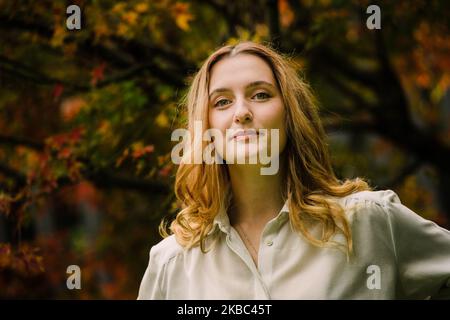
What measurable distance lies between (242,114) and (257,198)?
0.41 metres

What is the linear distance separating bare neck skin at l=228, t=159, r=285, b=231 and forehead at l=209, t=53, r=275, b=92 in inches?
14.9

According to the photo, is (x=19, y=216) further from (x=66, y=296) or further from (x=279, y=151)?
(x=66, y=296)

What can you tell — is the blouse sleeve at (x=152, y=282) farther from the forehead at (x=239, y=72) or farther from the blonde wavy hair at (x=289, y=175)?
the forehead at (x=239, y=72)

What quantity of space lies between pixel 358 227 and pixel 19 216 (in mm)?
2456

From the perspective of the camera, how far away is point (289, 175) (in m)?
2.72

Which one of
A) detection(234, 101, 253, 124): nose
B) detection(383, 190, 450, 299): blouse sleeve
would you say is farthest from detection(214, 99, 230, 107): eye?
detection(383, 190, 450, 299): blouse sleeve

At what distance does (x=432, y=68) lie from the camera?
7020mm

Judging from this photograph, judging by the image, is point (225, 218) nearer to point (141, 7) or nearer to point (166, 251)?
point (166, 251)

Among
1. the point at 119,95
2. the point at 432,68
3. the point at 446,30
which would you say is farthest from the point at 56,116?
the point at 432,68

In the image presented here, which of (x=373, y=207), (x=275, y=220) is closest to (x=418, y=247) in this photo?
(x=373, y=207)

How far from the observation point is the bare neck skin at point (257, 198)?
270cm

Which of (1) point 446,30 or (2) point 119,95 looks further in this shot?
(1) point 446,30

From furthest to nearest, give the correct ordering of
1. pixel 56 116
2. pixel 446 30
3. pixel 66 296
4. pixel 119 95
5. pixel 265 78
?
pixel 66 296, pixel 56 116, pixel 446 30, pixel 119 95, pixel 265 78

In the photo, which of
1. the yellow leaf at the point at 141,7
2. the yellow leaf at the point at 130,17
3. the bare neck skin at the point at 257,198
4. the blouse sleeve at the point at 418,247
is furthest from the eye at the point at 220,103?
the yellow leaf at the point at 141,7
